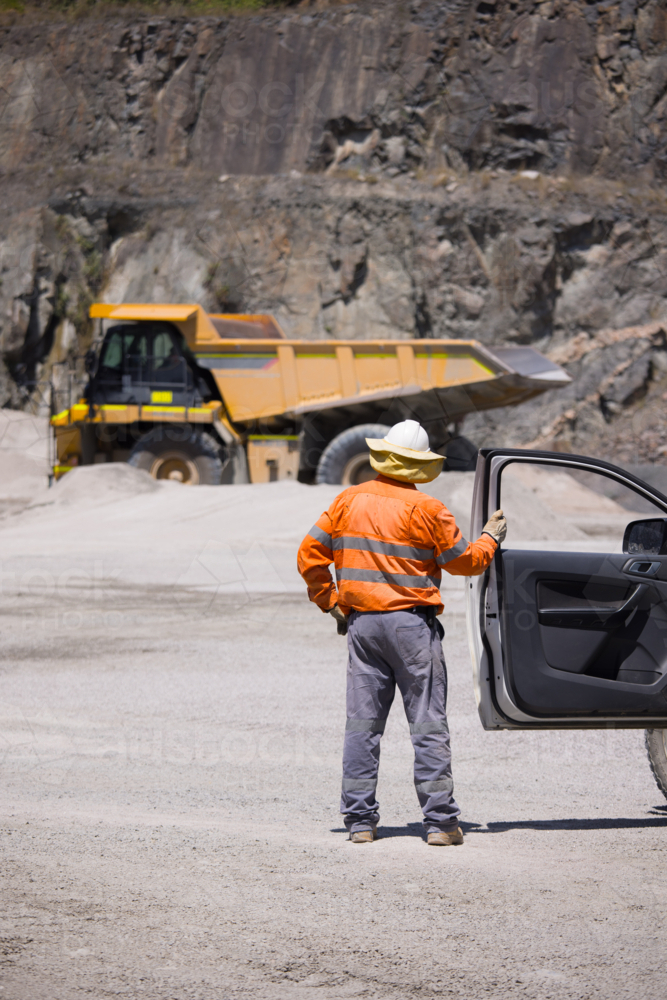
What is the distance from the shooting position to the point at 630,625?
12.5 feet

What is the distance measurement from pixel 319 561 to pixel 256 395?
45.3 ft

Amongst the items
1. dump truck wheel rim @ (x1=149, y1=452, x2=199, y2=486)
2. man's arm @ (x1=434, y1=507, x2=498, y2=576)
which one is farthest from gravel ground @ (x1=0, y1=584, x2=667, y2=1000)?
dump truck wheel rim @ (x1=149, y1=452, x2=199, y2=486)

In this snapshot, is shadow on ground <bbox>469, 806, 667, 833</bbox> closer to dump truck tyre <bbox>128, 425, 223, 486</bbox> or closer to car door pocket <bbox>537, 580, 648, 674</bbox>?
car door pocket <bbox>537, 580, 648, 674</bbox>

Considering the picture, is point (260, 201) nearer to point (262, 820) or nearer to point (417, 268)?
point (417, 268)

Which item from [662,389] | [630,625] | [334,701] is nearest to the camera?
[630,625]

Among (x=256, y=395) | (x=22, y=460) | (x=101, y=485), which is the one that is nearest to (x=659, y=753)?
(x=101, y=485)

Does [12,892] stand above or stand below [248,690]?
above

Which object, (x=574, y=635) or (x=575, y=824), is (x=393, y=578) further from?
(x=575, y=824)

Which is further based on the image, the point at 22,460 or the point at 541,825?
the point at 22,460

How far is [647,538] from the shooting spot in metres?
3.90

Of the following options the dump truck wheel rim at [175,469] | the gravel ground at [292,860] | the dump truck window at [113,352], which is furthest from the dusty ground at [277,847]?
the dump truck window at [113,352]

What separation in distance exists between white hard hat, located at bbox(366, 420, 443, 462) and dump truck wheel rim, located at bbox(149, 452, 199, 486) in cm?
1401

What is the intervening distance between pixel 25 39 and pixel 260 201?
14.4 metres

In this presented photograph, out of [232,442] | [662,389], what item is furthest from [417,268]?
[232,442]
